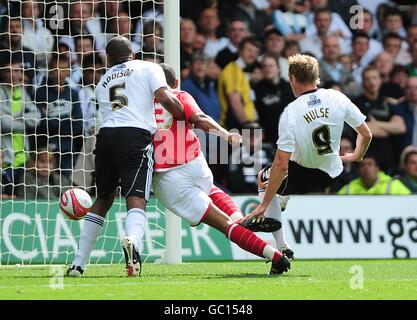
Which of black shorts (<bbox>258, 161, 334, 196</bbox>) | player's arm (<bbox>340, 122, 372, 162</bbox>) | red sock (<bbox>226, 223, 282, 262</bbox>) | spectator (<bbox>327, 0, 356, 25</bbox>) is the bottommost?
red sock (<bbox>226, 223, 282, 262</bbox>)

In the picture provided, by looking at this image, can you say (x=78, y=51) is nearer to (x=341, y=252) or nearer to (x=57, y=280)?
(x=341, y=252)

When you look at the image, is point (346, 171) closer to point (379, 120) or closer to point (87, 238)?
point (379, 120)

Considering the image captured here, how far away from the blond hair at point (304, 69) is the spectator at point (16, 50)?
5.18m

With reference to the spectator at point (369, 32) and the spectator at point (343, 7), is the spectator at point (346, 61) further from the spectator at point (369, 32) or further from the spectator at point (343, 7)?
the spectator at point (343, 7)

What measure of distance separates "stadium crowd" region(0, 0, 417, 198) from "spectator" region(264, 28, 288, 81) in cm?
2

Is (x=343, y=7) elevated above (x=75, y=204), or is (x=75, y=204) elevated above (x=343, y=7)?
(x=343, y=7)

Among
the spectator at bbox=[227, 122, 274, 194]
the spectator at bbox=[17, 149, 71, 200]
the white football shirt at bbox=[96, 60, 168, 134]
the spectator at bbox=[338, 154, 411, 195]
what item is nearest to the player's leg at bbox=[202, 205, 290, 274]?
the white football shirt at bbox=[96, 60, 168, 134]

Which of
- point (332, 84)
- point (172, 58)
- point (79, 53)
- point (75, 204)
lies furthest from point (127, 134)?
point (332, 84)

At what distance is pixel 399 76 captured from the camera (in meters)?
15.6

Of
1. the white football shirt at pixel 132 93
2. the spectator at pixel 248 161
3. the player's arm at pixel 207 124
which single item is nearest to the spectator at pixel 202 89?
the spectator at pixel 248 161

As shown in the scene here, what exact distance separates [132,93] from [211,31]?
21.1 feet

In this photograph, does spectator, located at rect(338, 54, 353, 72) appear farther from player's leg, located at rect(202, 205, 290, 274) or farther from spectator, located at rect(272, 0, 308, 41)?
player's leg, located at rect(202, 205, 290, 274)

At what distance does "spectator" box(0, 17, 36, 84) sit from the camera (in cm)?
1370

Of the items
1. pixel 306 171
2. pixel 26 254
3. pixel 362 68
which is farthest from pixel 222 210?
pixel 362 68
